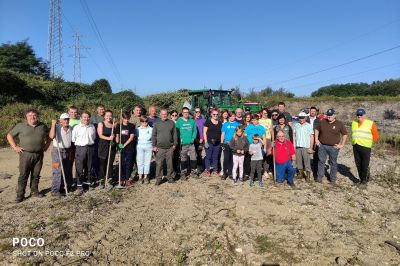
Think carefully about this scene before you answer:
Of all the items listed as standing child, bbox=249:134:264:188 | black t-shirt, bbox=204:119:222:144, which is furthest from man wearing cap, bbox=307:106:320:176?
black t-shirt, bbox=204:119:222:144

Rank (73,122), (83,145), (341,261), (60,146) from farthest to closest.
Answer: (73,122)
(83,145)
(60,146)
(341,261)

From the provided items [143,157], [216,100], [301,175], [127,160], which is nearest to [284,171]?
[301,175]

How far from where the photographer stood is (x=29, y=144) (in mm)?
5672

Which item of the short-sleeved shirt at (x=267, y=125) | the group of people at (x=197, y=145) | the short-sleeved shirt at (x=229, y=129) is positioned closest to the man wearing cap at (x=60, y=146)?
the group of people at (x=197, y=145)

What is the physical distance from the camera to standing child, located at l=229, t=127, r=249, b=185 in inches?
273

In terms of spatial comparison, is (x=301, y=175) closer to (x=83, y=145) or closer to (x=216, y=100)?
(x=83, y=145)

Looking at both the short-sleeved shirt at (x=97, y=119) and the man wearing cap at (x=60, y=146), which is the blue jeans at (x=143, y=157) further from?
the man wearing cap at (x=60, y=146)

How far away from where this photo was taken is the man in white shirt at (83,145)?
6211mm

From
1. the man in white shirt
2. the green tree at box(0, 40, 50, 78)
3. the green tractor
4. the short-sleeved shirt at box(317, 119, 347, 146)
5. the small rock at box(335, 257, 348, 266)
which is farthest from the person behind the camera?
the green tree at box(0, 40, 50, 78)

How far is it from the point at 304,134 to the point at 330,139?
22.3 inches

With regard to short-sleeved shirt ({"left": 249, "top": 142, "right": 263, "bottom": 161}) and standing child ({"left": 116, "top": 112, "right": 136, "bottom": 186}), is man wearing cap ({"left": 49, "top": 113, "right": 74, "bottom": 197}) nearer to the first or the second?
standing child ({"left": 116, "top": 112, "right": 136, "bottom": 186})

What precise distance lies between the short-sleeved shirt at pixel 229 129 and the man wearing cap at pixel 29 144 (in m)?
3.84

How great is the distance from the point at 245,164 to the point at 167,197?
2.23 meters

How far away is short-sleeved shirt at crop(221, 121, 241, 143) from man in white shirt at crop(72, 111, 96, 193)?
117 inches
